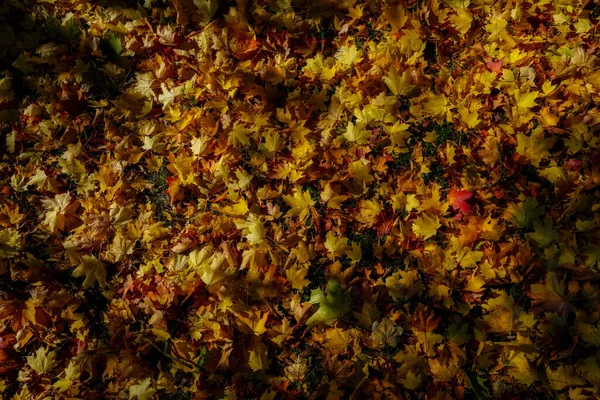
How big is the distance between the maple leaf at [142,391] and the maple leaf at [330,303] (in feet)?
2.27

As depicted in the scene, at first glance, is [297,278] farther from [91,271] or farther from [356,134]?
[91,271]

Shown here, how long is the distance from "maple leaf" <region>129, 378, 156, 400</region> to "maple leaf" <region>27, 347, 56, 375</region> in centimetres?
36

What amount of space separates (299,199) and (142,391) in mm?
1063

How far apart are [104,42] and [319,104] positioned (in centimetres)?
136

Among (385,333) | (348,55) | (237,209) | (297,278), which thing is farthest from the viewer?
(348,55)

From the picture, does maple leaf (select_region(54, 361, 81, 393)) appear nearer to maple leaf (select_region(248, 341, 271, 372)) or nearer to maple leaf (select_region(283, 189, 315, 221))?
maple leaf (select_region(248, 341, 271, 372))

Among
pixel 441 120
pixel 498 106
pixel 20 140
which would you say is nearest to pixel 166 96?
pixel 20 140

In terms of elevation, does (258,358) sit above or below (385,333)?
below

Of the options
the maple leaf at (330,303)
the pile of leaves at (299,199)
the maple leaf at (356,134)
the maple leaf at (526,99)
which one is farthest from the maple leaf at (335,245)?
the maple leaf at (526,99)

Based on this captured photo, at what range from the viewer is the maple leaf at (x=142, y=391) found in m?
1.80

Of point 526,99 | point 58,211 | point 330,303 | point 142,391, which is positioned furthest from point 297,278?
point 526,99

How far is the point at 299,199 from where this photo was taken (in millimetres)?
2146

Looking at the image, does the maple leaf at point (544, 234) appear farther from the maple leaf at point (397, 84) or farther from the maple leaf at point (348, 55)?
the maple leaf at point (348, 55)

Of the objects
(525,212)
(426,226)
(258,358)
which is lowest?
(258,358)
